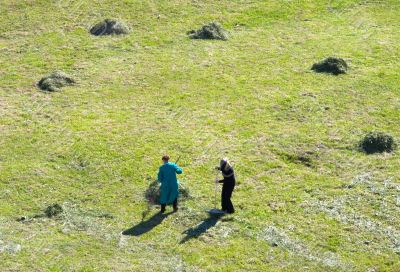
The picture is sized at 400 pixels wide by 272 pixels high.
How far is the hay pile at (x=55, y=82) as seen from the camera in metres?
33.9

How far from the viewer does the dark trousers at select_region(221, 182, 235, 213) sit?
2283 centimetres

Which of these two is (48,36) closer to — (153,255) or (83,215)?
(83,215)

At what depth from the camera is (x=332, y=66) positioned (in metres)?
36.2

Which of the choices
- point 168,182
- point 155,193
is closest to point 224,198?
point 168,182

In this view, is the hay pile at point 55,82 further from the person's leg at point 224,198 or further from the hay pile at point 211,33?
the person's leg at point 224,198

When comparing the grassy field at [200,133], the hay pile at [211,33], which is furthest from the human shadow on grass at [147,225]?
the hay pile at [211,33]

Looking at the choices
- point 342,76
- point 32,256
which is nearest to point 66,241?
point 32,256

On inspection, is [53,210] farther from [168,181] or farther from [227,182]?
[227,182]

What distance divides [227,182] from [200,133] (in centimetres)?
715

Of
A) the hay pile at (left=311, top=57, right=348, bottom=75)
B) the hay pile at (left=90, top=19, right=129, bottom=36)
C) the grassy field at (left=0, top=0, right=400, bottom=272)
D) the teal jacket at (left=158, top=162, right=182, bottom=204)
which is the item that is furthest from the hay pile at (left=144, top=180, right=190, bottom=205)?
the hay pile at (left=90, top=19, right=129, bottom=36)

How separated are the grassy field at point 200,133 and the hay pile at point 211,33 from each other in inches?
27.3

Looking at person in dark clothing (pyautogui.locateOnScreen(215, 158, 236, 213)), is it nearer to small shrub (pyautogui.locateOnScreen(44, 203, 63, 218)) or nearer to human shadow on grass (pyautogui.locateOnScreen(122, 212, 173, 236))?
human shadow on grass (pyautogui.locateOnScreen(122, 212, 173, 236))

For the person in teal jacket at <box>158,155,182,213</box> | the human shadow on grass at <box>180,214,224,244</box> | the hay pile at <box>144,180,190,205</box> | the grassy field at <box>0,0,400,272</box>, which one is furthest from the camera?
the hay pile at <box>144,180,190,205</box>

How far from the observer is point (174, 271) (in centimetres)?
1998
